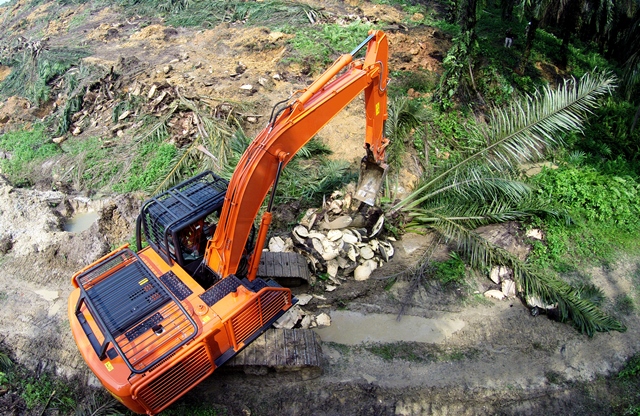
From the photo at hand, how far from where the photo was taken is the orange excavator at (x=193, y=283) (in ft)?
16.1

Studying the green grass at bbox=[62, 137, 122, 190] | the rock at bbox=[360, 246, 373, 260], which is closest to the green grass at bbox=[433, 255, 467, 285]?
the rock at bbox=[360, 246, 373, 260]

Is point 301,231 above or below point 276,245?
above

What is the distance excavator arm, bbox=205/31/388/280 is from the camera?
5.41m

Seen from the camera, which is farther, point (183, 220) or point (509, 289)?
point (509, 289)

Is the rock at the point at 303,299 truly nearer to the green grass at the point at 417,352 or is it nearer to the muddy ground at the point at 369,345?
the muddy ground at the point at 369,345

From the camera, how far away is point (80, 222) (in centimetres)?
919

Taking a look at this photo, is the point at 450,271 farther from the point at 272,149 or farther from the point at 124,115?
the point at 124,115

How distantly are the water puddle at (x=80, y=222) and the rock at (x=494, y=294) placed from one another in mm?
7867

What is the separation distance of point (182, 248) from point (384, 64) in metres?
3.97

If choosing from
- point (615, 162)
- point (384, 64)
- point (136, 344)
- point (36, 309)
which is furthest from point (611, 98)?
point (36, 309)

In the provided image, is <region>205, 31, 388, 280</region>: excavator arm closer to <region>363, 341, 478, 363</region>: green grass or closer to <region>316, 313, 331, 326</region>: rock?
<region>316, 313, 331, 326</region>: rock

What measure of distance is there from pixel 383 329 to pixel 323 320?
0.96 meters

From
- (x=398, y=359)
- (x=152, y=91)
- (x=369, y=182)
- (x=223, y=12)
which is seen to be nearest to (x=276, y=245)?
(x=369, y=182)

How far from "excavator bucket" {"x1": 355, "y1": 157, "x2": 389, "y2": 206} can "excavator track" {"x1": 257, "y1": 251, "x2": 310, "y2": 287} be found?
1.58 metres
